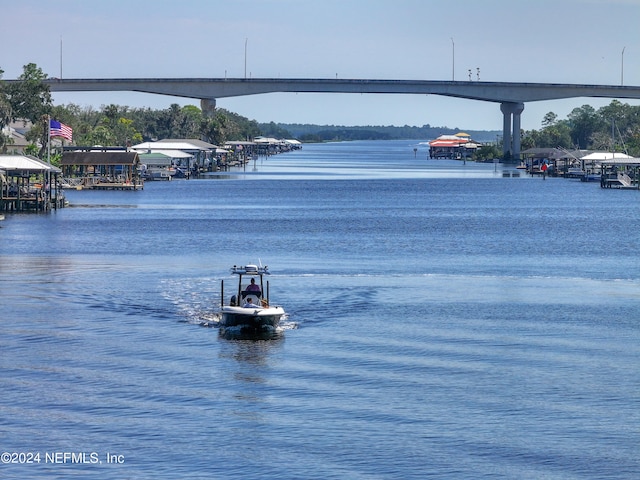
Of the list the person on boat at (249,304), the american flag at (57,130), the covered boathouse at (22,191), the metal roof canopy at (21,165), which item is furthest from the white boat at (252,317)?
the american flag at (57,130)

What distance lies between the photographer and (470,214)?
413 feet

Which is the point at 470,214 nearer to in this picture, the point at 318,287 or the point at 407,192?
the point at 407,192

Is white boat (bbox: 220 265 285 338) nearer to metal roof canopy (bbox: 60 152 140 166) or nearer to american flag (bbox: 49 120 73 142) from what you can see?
american flag (bbox: 49 120 73 142)

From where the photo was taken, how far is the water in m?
33.6

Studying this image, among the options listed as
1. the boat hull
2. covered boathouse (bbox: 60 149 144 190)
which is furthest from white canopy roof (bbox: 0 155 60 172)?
the boat hull

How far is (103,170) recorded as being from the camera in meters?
171

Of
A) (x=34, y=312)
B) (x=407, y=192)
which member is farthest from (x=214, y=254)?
(x=407, y=192)

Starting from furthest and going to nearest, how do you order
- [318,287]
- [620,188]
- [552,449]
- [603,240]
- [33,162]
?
[620,188] < [33,162] < [603,240] < [318,287] < [552,449]

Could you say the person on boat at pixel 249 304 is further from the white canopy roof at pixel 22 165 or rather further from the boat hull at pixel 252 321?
the white canopy roof at pixel 22 165

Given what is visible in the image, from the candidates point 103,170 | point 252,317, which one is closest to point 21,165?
point 103,170

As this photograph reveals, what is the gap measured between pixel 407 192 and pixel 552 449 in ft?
450

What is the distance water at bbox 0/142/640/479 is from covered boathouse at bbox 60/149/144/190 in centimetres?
6806

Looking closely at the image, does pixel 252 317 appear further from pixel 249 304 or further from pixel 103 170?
pixel 103 170

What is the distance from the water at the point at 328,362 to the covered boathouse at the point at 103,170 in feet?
223
